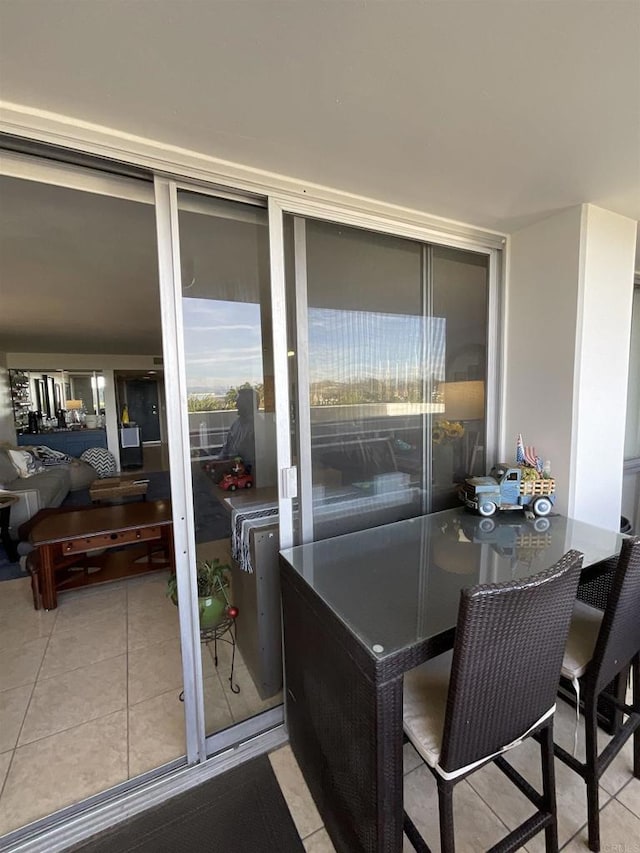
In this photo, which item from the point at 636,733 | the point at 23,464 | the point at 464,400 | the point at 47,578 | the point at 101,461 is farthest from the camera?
the point at 101,461

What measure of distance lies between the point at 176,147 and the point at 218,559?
62.2 inches

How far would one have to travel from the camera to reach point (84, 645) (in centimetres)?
226

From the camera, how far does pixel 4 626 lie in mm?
2428

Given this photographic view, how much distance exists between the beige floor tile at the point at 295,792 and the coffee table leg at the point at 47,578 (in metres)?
2.01

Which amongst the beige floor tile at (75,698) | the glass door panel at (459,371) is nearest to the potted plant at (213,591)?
the beige floor tile at (75,698)

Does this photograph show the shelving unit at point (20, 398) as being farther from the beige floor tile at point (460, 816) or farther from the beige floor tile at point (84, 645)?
the beige floor tile at point (460, 816)

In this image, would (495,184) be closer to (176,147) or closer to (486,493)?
(176,147)

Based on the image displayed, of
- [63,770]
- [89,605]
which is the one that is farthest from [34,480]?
[63,770]

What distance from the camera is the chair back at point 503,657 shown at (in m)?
0.88

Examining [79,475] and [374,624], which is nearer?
[374,624]

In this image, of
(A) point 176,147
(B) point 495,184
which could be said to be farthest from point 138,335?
(B) point 495,184

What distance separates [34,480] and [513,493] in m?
5.27

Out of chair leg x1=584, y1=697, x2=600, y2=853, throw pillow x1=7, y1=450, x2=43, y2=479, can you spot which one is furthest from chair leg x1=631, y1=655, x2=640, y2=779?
throw pillow x1=7, y1=450, x2=43, y2=479

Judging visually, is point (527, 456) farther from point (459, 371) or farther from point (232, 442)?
point (232, 442)
